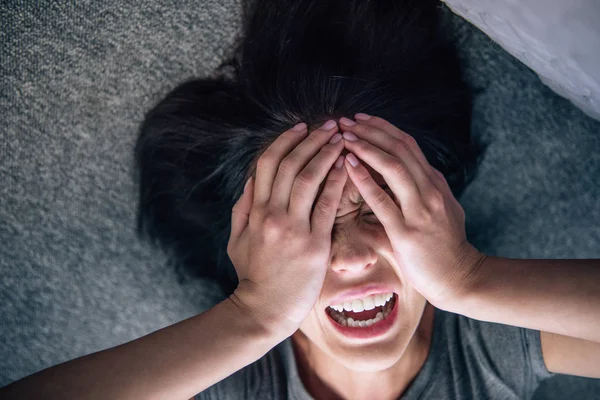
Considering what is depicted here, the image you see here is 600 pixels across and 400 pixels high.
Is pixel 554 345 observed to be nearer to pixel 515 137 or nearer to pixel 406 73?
pixel 515 137

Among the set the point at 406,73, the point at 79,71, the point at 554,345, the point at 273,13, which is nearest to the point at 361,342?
the point at 554,345

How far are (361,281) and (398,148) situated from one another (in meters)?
0.22

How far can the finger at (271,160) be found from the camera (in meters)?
0.90

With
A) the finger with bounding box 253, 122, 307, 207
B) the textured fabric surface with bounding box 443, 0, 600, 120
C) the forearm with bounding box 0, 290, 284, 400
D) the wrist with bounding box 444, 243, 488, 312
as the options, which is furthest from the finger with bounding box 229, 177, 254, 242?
the textured fabric surface with bounding box 443, 0, 600, 120

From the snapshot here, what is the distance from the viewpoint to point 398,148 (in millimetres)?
885

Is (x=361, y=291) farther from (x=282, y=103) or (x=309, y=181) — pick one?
(x=282, y=103)

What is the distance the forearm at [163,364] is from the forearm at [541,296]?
0.33 meters

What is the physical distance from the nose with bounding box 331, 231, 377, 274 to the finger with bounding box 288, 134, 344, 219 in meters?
0.08

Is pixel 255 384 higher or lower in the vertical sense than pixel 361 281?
lower

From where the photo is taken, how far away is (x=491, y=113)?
3.90 ft

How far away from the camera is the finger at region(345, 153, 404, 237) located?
86cm

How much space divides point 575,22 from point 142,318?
101cm

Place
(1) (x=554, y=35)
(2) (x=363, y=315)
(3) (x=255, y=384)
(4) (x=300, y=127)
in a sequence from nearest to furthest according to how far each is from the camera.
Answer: (1) (x=554, y=35) → (4) (x=300, y=127) → (2) (x=363, y=315) → (3) (x=255, y=384)

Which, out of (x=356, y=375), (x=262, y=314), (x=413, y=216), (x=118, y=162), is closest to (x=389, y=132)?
(x=413, y=216)
